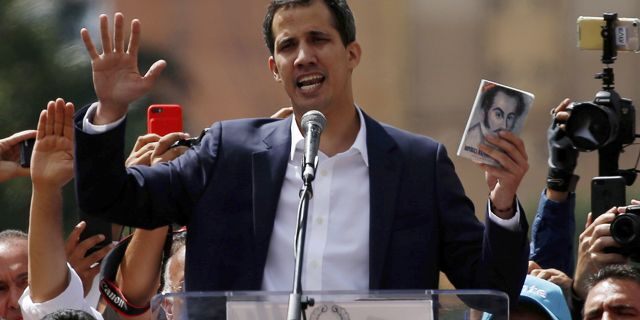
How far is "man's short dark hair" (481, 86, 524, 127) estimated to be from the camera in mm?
3953

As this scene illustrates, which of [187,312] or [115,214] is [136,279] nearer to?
[115,214]

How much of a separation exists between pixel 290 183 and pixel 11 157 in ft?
4.66

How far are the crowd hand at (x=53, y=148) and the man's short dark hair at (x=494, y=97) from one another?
128 cm

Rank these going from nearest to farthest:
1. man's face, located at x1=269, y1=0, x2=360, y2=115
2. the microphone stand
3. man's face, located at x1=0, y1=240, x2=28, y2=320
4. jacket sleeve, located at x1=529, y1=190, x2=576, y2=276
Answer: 1. the microphone stand
2. man's face, located at x1=269, y1=0, x2=360, y2=115
3. man's face, located at x1=0, y1=240, x2=28, y2=320
4. jacket sleeve, located at x1=529, y1=190, x2=576, y2=276

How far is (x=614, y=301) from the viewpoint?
4961mm

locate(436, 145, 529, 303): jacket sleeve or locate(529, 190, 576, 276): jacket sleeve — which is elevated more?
locate(436, 145, 529, 303): jacket sleeve

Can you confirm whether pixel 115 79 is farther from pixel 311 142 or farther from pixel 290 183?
pixel 311 142

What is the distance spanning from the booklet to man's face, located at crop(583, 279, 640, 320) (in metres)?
1.17

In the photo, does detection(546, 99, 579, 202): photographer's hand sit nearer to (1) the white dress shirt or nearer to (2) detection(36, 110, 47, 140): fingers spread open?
(1) the white dress shirt

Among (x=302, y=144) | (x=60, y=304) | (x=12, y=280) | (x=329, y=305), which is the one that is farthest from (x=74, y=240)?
(x=329, y=305)

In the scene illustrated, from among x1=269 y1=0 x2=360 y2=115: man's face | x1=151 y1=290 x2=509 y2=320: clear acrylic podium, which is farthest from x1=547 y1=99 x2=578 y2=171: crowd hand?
x1=151 y1=290 x2=509 y2=320: clear acrylic podium

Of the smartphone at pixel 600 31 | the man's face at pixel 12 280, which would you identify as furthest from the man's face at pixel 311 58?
the smartphone at pixel 600 31

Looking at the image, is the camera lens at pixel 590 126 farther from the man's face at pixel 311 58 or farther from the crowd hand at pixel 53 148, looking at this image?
the crowd hand at pixel 53 148

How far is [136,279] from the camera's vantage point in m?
5.17
